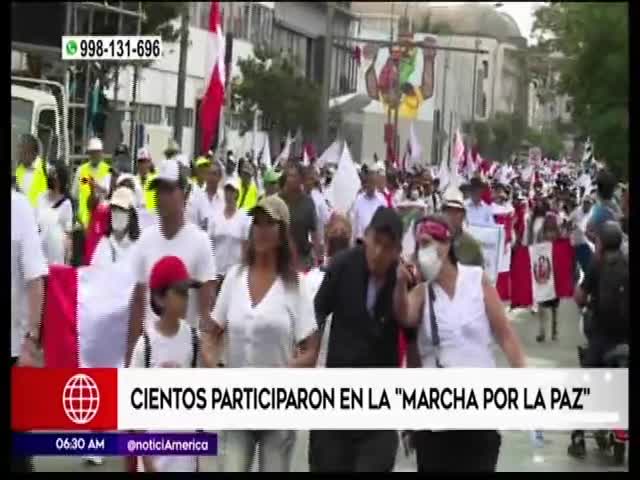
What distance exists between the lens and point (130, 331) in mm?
7453

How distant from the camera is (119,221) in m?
7.76

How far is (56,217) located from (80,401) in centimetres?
76

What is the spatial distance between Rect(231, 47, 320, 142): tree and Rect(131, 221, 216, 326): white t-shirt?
506mm

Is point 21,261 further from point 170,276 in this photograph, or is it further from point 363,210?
point 363,210

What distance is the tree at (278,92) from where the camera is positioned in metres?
7.59

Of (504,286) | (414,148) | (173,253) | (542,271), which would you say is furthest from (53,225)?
(542,271)

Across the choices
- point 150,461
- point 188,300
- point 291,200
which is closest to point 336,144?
point 291,200

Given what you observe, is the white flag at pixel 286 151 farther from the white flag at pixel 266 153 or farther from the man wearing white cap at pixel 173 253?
the man wearing white cap at pixel 173 253

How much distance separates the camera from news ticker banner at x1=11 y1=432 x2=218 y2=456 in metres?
7.39

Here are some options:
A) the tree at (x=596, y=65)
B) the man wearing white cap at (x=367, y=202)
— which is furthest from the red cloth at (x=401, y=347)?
the tree at (x=596, y=65)

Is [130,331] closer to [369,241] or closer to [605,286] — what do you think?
[369,241]

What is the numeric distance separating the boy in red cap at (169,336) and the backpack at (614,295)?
1.42 m

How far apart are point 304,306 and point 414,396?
1.61 ft

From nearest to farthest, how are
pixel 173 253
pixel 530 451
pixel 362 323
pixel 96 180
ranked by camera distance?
pixel 362 323 < pixel 173 253 < pixel 530 451 < pixel 96 180
